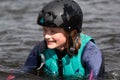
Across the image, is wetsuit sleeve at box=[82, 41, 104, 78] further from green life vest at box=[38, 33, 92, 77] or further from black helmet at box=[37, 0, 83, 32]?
black helmet at box=[37, 0, 83, 32]

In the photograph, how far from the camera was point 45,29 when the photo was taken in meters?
6.62

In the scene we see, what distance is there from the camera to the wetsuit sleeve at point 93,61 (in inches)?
265

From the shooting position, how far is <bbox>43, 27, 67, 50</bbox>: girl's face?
660 centimetres

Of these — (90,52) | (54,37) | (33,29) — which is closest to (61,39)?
(54,37)

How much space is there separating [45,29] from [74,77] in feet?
3.16

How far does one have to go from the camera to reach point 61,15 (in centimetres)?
664

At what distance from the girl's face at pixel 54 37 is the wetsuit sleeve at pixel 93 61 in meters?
0.39

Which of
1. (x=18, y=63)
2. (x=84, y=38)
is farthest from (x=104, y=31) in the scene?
(x=84, y=38)

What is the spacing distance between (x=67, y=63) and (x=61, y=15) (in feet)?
2.80

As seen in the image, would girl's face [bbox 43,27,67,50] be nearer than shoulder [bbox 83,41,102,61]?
Yes

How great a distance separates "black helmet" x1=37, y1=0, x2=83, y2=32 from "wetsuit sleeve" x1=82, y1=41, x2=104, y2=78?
0.41 metres

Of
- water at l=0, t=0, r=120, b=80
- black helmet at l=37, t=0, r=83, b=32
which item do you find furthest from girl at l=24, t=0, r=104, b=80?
water at l=0, t=0, r=120, b=80

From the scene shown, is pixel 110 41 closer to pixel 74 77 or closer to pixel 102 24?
pixel 102 24

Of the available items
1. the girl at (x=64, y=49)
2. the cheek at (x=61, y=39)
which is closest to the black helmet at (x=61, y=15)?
the girl at (x=64, y=49)
